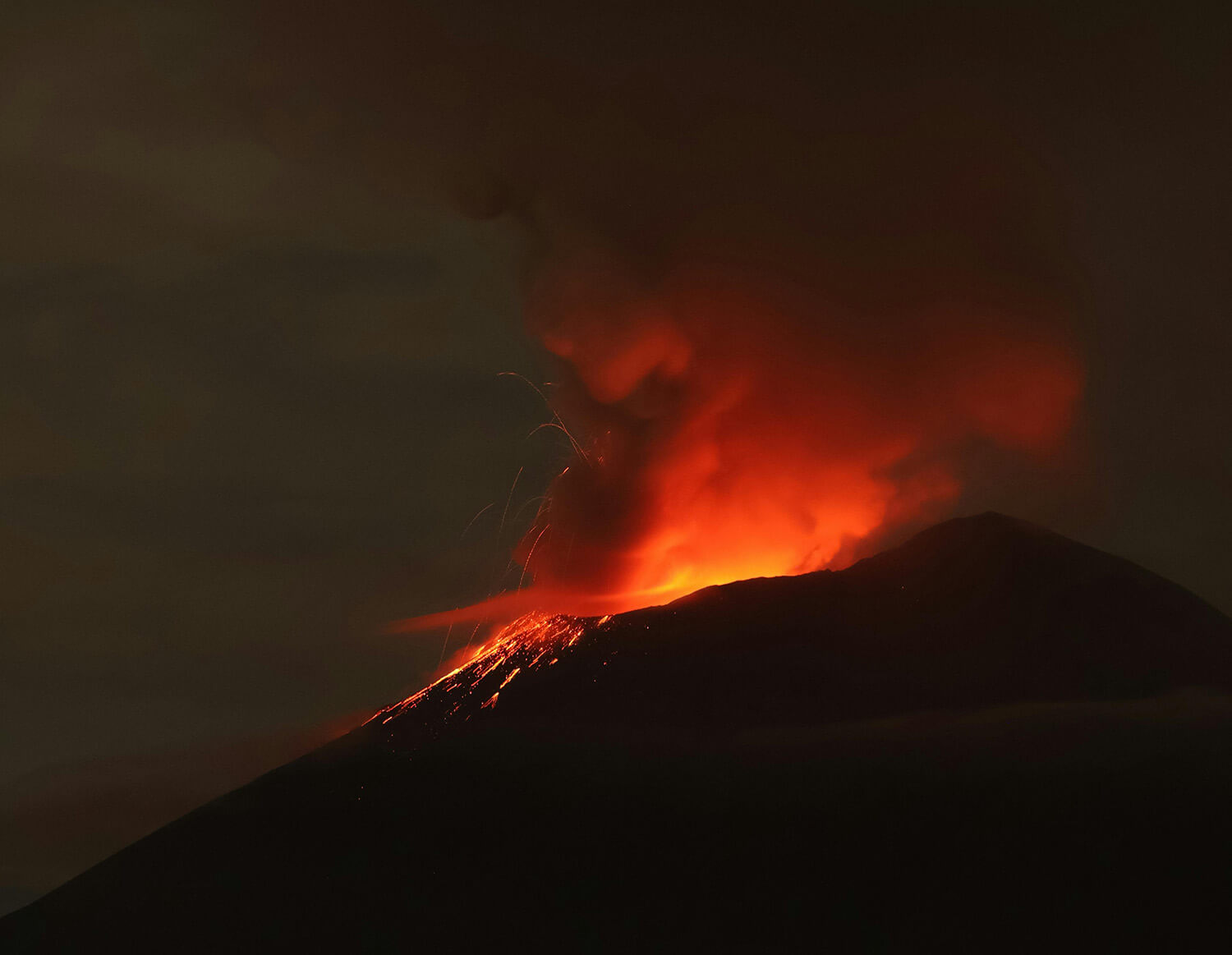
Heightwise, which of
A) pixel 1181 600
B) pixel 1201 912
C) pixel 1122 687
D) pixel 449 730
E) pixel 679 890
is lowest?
pixel 1201 912

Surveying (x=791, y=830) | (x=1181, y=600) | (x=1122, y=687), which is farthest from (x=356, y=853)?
(x=1181, y=600)

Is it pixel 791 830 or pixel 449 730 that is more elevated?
pixel 449 730

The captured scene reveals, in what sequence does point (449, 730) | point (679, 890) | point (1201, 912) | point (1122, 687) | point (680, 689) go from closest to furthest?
point (1201, 912) → point (679, 890) → point (1122, 687) → point (680, 689) → point (449, 730)

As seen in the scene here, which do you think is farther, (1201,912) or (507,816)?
(507,816)

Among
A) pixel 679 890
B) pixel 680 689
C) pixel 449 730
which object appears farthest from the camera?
pixel 449 730

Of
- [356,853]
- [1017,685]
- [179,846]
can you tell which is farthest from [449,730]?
[1017,685]

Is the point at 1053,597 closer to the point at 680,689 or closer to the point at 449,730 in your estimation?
the point at 680,689
